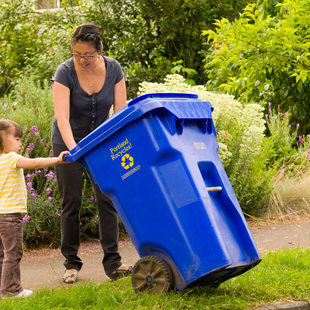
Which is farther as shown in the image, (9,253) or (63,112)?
(63,112)

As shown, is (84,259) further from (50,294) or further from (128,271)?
(50,294)

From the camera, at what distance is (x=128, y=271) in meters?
4.13

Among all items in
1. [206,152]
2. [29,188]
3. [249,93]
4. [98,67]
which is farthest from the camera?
[249,93]

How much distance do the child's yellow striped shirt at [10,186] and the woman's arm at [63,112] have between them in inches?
13.7

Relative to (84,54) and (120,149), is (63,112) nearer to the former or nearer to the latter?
(84,54)

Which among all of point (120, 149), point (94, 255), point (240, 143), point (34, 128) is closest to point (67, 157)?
point (120, 149)

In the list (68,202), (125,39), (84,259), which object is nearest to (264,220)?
(84,259)

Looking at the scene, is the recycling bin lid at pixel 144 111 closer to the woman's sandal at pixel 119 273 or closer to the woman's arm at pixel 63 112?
the woman's arm at pixel 63 112

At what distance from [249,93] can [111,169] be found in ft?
16.2

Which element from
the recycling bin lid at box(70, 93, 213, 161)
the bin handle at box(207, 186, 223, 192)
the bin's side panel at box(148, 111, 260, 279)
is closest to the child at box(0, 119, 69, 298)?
the recycling bin lid at box(70, 93, 213, 161)

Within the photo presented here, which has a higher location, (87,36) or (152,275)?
(87,36)

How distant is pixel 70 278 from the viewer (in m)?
4.11

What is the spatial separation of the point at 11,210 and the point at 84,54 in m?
1.10

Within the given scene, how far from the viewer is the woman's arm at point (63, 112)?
385 cm
